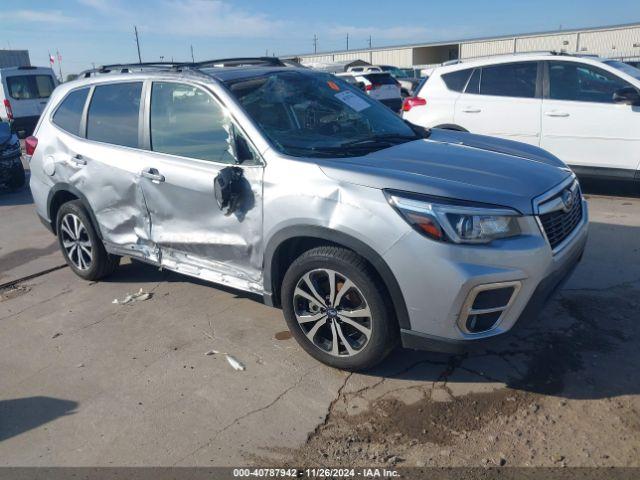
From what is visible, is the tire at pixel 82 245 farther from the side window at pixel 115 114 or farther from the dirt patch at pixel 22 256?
the dirt patch at pixel 22 256

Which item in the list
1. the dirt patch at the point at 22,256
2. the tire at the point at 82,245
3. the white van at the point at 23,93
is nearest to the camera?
the tire at the point at 82,245

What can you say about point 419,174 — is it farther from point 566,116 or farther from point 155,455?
point 566,116

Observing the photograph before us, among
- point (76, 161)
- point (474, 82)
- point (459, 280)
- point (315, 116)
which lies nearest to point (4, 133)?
point (76, 161)

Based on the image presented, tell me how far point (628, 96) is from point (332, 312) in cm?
508

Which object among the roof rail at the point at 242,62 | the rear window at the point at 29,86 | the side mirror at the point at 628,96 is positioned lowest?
the side mirror at the point at 628,96

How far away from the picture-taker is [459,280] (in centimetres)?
280

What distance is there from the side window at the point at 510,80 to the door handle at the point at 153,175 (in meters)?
5.11

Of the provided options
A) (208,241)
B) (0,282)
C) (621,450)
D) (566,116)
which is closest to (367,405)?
(621,450)

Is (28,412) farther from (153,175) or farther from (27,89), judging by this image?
(27,89)

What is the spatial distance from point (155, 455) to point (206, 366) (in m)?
0.87

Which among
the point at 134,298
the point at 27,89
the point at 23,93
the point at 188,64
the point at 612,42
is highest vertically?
the point at 612,42

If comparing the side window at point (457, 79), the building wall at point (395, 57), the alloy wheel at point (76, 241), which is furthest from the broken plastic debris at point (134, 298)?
the building wall at point (395, 57)

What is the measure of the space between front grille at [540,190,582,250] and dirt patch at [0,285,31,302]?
15.0ft

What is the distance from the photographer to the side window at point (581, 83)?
675 cm
